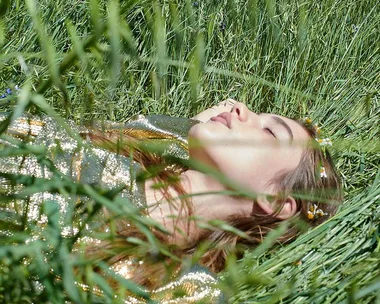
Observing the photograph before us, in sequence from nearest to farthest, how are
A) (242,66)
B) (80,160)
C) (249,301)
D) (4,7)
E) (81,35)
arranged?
(4,7)
(249,301)
(80,160)
(81,35)
(242,66)

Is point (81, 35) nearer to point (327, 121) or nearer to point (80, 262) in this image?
point (327, 121)

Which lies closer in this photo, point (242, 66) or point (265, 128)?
point (265, 128)

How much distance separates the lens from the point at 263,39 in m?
2.65

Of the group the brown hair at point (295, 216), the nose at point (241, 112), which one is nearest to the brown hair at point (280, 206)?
the brown hair at point (295, 216)

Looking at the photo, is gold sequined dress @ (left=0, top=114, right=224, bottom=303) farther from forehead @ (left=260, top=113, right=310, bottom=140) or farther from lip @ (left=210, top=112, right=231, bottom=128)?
forehead @ (left=260, top=113, right=310, bottom=140)

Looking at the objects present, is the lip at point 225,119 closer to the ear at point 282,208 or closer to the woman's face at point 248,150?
the woman's face at point 248,150

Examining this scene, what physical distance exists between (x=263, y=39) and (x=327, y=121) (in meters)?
0.36

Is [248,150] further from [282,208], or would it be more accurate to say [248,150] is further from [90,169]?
[90,169]

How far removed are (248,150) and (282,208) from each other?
0.24 m

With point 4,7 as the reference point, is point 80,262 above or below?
below

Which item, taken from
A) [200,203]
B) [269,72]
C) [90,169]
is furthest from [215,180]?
[269,72]

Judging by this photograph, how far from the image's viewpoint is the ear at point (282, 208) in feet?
6.50

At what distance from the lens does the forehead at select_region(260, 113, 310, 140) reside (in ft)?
6.64

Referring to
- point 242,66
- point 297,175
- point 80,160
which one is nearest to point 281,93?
point 242,66
